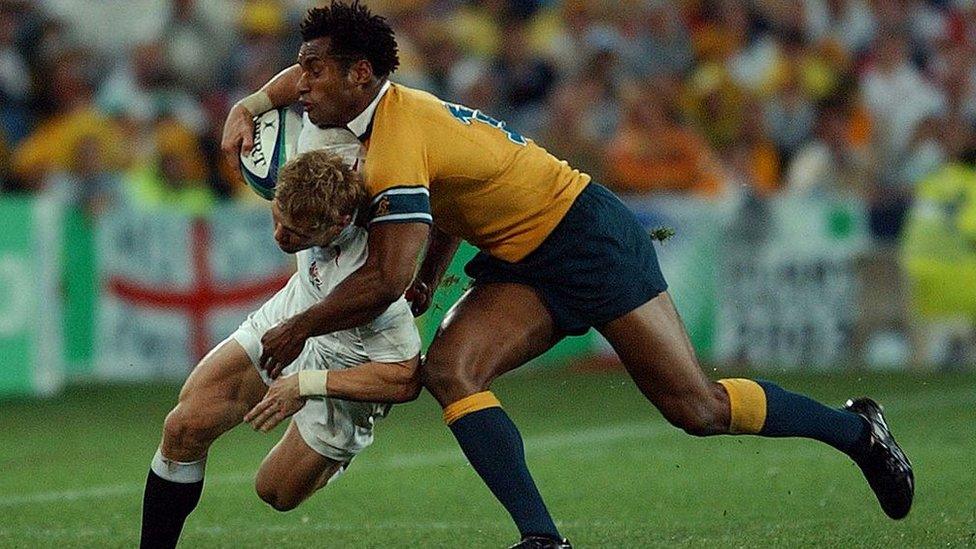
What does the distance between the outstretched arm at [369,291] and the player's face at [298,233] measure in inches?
4.9

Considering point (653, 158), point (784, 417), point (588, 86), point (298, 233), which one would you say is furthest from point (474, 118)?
point (588, 86)

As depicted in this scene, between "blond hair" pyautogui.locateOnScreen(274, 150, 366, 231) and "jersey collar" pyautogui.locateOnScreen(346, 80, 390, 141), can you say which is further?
Answer: "jersey collar" pyautogui.locateOnScreen(346, 80, 390, 141)

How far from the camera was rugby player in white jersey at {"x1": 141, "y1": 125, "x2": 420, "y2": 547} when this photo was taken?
5.47 meters

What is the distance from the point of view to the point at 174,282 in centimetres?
1198

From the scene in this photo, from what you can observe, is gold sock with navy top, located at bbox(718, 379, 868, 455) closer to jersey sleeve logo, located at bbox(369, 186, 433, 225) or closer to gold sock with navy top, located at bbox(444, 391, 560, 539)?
gold sock with navy top, located at bbox(444, 391, 560, 539)

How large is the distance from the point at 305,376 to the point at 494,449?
24.6 inches

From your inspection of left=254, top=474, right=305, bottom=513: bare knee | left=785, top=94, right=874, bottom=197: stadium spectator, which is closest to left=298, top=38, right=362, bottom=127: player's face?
left=254, top=474, right=305, bottom=513: bare knee

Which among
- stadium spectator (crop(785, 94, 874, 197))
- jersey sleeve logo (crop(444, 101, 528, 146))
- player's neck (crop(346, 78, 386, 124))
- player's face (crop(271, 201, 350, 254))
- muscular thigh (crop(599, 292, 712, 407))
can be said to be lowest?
stadium spectator (crop(785, 94, 874, 197))

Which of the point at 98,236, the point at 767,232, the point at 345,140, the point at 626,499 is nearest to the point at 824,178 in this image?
the point at 767,232

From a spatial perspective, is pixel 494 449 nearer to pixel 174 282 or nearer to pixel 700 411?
pixel 700 411

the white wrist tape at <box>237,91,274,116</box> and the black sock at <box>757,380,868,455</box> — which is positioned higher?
the white wrist tape at <box>237,91,274,116</box>

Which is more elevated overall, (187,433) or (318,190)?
(318,190)

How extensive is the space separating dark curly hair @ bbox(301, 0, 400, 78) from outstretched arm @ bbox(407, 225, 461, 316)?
0.76 m

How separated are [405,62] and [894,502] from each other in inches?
327
